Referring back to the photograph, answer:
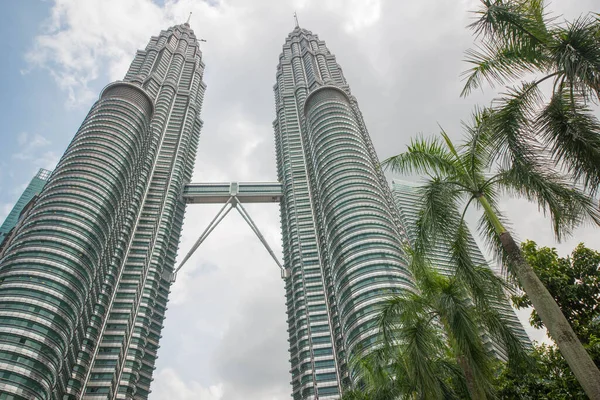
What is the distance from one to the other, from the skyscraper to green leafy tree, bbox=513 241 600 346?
160 m

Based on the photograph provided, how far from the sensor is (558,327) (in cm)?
935

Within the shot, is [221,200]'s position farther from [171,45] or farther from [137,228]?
[171,45]

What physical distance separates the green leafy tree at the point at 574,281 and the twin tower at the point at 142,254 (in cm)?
2733

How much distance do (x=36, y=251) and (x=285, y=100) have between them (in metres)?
101

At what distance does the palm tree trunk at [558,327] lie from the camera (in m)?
8.55

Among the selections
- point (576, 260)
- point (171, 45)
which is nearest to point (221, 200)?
point (171, 45)

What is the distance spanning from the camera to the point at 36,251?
226 feet

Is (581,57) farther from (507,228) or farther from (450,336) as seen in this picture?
(450,336)

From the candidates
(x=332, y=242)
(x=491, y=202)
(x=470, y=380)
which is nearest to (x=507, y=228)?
(x=491, y=202)

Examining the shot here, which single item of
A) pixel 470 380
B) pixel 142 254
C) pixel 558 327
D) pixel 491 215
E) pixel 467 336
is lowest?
pixel 558 327

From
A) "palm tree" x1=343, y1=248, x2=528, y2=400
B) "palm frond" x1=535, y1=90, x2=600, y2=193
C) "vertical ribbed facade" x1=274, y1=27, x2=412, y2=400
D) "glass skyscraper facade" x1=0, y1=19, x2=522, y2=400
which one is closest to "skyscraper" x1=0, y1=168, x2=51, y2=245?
"glass skyscraper facade" x1=0, y1=19, x2=522, y2=400

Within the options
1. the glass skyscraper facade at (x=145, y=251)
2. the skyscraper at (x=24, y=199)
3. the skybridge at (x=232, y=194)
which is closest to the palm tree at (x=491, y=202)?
the glass skyscraper facade at (x=145, y=251)

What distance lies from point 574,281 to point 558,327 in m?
10.8

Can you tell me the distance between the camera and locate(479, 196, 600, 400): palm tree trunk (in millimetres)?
8555
